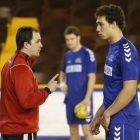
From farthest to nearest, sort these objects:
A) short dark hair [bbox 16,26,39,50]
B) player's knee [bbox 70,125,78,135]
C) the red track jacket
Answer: player's knee [bbox 70,125,78,135], short dark hair [bbox 16,26,39,50], the red track jacket

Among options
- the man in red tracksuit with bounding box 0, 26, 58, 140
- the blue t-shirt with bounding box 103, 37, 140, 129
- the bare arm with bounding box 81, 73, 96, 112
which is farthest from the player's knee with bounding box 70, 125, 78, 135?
the blue t-shirt with bounding box 103, 37, 140, 129

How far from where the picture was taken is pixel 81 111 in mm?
2852

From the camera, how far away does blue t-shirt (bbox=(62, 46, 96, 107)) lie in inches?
119

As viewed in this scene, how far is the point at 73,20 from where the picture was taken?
256 inches

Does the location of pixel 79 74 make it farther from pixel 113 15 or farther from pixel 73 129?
pixel 113 15

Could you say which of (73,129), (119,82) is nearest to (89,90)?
(73,129)

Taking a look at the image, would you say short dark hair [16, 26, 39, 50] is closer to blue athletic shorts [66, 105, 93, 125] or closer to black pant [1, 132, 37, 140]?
black pant [1, 132, 37, 140]

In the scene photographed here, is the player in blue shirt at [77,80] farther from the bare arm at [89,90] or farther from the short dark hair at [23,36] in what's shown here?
the short dark hair at [23,36]

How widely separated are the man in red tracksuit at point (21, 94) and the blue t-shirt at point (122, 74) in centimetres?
43

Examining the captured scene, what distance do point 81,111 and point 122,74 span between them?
1431 millimetres

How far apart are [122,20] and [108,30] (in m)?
0.12

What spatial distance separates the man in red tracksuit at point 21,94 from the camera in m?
1.59

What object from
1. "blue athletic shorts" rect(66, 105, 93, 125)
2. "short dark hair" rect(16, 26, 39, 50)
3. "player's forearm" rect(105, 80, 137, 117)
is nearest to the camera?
"player's forearm" rect(105, 80, 137, 117)

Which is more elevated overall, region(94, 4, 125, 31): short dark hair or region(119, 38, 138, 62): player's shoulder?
region(94, 4, 125, 31): short dark hair
